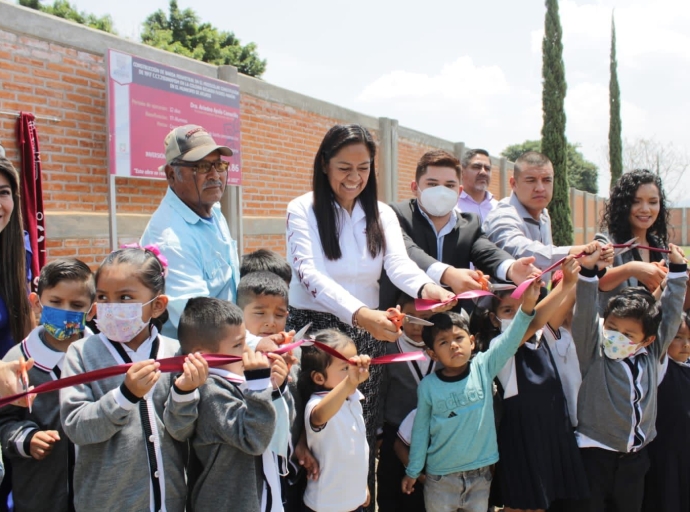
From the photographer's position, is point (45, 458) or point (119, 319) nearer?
point (119, 319)

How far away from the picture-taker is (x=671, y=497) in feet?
10.0

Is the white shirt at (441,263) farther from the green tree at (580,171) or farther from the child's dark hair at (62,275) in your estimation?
the green tree at (580,171)

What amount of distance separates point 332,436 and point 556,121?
19.2m

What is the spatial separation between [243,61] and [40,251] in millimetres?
19940

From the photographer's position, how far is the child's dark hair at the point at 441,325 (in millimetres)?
2857

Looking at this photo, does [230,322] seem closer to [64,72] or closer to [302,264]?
[302,264]

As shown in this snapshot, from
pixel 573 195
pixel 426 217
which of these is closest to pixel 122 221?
pixel 426 217

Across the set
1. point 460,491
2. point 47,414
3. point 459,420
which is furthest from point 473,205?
point 47,414

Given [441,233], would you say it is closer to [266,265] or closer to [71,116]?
[266,265]

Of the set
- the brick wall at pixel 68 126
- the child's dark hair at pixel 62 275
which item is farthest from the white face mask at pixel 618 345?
the brick wall at pixel 68 126

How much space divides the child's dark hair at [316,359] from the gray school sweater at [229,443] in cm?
47

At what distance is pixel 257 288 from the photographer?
268 cm

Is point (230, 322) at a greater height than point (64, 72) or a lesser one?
lesser

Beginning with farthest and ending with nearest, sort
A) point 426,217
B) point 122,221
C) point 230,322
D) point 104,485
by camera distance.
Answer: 1. point 122,221
2. point 426,217
3. point 230,322
4. point 104,485
